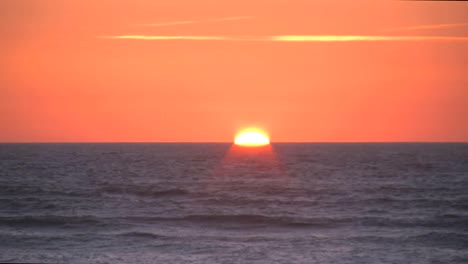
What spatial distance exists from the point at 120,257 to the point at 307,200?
70.7ft

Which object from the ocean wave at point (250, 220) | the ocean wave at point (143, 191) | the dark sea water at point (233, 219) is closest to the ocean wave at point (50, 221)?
the dark sea water at point (233, 219)

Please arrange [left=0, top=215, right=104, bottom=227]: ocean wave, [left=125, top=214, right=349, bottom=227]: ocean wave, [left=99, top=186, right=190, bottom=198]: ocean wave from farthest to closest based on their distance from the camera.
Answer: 1. [left=99, top=186, right=190, bottom=198]: ocean wave
2. [left=125, top=214, right=349, bottom=227]: ocean wave
3. [left=0, top=215, right=104, bottom=227]: ocean wave

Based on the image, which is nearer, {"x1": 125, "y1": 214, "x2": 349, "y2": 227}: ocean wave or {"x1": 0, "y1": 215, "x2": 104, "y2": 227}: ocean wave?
{"x1": 0, "y1": 215, "x2": 104, "y2": 227}: ocean wave

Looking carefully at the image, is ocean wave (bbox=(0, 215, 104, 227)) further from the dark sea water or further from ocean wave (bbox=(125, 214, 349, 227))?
ocean wave (bbox=(125, 214, 349, 227))

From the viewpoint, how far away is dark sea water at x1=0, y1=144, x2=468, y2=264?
76.7 ft

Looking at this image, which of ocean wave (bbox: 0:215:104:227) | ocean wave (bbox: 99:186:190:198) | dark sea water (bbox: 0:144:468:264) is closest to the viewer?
dark sea water (bbox: 0:144:468:264)

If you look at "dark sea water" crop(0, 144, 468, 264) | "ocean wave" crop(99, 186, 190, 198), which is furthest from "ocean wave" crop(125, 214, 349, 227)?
"ocean wave" crop(99, 186, 190, 198)

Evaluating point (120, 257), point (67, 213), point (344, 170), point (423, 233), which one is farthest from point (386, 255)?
point (344, 170)

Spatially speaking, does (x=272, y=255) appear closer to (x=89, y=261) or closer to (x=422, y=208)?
(x=89, y=261)

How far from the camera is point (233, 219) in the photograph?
33.0m

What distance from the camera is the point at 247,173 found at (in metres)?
67.1

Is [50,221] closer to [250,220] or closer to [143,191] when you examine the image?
[250,220]

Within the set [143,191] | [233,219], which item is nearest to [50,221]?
[233,219]

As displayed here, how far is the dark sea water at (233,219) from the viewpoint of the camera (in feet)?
76.7
